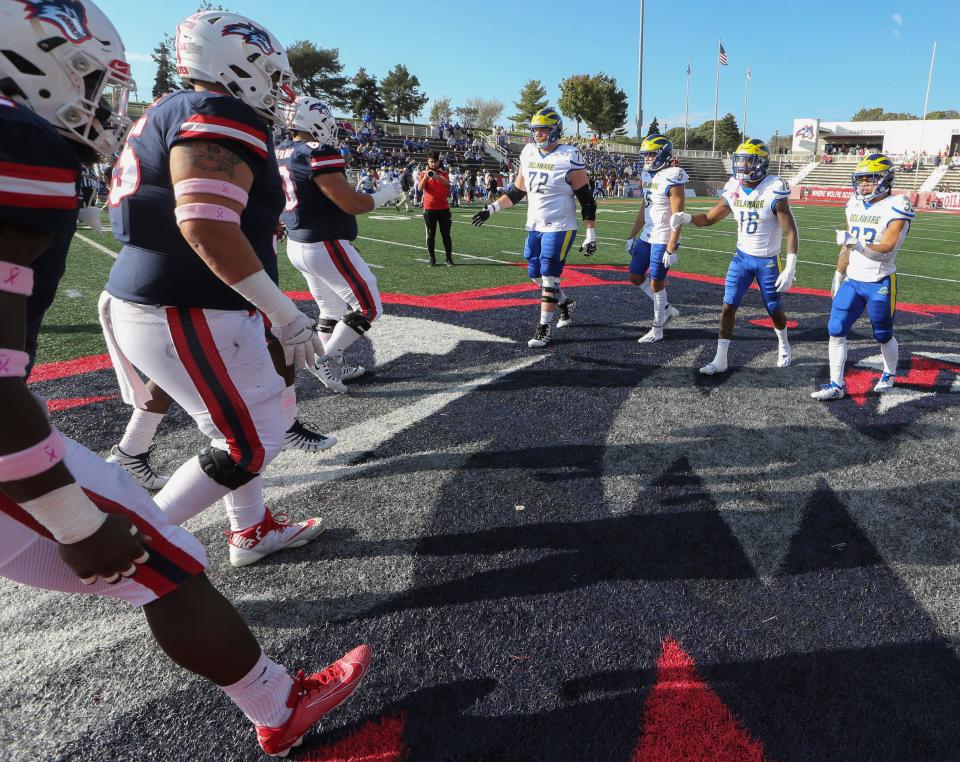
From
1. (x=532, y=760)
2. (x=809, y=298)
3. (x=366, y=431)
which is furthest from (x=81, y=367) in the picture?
(x=809, y=298)

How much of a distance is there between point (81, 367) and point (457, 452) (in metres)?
3.69

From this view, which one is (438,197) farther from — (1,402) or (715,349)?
(1,402)

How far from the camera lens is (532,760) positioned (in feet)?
6.03

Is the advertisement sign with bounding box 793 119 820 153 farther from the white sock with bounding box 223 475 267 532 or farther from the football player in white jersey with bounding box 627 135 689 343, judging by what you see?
the white sock with bounding box 223 475 267 532

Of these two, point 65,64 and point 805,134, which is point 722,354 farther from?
point 805,134

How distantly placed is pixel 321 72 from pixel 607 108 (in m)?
32.7

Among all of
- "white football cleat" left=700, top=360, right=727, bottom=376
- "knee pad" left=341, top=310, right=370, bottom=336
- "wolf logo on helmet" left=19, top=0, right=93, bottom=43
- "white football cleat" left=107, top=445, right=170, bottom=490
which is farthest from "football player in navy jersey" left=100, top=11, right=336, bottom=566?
"white football cleat" left=700, top=360, right=727, bottom=376

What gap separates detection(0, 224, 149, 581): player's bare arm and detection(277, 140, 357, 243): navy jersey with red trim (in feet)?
10.2

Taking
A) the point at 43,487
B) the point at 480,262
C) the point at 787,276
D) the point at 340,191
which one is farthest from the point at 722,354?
the point at 480,262

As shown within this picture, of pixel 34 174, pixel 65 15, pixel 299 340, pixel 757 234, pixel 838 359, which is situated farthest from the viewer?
pixel 757 234

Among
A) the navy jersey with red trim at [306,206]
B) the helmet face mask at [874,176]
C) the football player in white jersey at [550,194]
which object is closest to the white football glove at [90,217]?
the navy jersey with red trim at [306,206]

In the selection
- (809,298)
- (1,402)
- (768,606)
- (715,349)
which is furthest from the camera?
(809,298)

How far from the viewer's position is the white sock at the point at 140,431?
324 cm

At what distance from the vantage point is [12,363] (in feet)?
3.88
